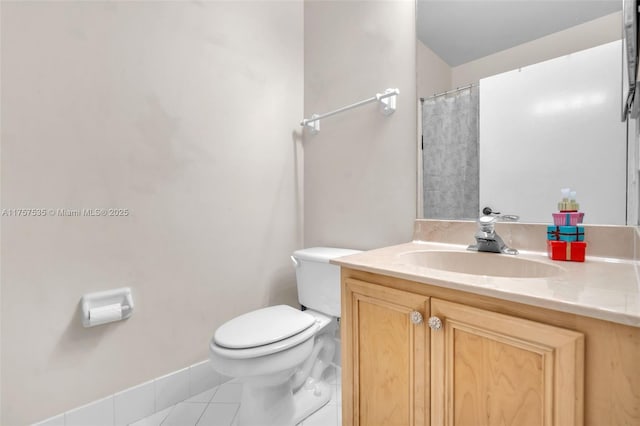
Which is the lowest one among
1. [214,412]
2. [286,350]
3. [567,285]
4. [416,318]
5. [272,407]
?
[214,412]

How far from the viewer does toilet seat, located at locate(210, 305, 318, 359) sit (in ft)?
3.54

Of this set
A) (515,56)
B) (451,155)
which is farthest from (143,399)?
(515,56)

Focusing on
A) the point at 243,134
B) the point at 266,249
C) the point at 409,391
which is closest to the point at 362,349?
the point at 409,391

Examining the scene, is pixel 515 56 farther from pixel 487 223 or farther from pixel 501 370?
pixel 501 370

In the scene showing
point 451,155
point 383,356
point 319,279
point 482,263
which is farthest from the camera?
point 319,279

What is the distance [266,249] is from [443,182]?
1068 mm

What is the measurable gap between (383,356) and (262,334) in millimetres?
502

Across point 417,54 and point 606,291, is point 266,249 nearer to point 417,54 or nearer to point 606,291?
point 417,54

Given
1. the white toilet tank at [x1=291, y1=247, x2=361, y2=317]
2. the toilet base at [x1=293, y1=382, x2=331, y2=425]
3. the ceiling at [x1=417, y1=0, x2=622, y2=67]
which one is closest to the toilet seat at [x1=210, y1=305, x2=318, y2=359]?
the white toilet tank at [x1=291, y1=247, x2=361, y2=317]

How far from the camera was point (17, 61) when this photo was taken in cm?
106

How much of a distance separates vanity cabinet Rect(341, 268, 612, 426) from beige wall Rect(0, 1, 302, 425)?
903 mm

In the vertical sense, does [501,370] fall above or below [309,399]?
above

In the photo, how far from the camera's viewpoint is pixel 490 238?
3.46 ft

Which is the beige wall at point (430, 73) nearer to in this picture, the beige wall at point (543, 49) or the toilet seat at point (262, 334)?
the beige wall at point (543, 49)
